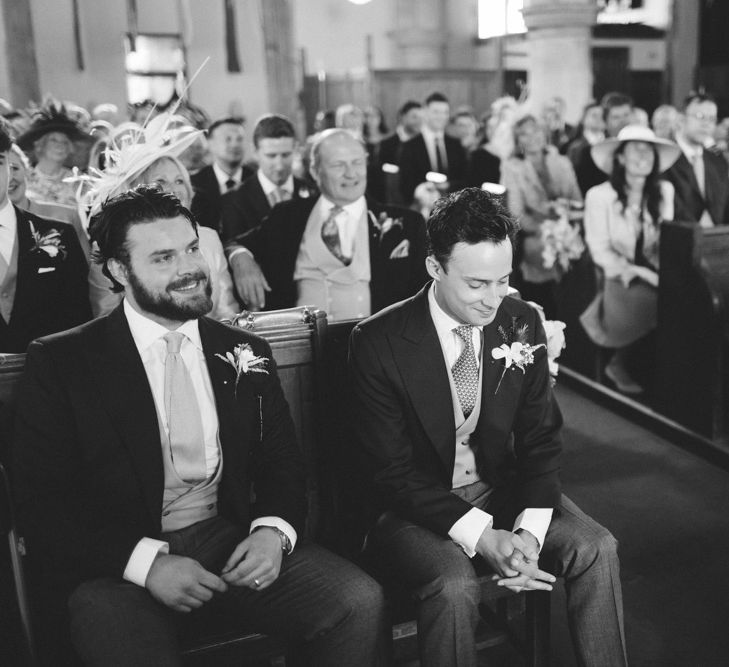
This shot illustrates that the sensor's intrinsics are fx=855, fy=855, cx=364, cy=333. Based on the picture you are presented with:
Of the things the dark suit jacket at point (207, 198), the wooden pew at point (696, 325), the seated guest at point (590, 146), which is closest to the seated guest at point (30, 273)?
the dark suit jacket at point (207, 198)

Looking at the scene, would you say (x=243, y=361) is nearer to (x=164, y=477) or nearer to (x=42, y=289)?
(x=164, y=477)

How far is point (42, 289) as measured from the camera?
9.68 ft

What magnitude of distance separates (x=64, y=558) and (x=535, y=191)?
4.85 metres

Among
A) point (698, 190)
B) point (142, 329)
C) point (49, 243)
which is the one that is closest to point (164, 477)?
point (142, 329)

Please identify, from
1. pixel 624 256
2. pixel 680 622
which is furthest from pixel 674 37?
pixel 680 622

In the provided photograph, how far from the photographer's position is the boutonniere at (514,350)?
2355mm

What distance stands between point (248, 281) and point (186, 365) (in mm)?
879

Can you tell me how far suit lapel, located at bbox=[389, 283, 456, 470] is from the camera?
230cm

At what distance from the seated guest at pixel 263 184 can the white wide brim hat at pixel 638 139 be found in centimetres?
175

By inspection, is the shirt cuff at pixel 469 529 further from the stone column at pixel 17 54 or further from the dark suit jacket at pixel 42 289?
the stone column at pixel 17 54

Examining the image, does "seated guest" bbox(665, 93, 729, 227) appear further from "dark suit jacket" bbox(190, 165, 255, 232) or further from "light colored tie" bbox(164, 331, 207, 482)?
"light colored tie" bbox(164, 331, 207, 482)

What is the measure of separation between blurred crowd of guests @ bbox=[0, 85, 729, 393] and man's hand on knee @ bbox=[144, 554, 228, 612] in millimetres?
809

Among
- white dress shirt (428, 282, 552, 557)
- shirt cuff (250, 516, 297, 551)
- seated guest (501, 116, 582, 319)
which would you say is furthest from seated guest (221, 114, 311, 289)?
shirt cuff (250, 516, 297, 551)

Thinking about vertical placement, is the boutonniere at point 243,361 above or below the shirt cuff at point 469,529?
above
